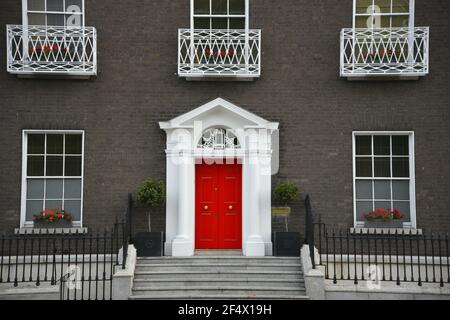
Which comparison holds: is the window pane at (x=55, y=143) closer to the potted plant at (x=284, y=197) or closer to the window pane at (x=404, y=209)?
the potted plant at (x=284, y=197)

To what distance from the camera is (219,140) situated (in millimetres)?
11922

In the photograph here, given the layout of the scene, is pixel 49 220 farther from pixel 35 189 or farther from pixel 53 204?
pixel 35 189

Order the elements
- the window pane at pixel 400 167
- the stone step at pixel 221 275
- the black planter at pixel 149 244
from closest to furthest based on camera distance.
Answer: the stone step at pixel 221 275 < the black planter at pixel 149 244 < the window pane at pixel 400 167

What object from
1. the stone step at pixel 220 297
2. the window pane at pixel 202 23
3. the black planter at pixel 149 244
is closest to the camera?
the stone step at pixel 220 297

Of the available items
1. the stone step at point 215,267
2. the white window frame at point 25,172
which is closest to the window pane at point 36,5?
the white window frame at point 25,172

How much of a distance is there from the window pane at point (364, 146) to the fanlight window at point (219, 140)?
294 cm

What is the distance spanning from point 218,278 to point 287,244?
1.86 meters

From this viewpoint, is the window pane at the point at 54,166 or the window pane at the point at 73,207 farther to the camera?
the window pane at the point at 54,166

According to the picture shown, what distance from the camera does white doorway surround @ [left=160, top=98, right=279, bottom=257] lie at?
37.5 ft

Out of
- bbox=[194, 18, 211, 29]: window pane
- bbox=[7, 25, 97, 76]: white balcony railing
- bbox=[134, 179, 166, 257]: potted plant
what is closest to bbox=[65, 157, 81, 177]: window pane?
bbox=[134, 179, 166, 257]: potted plant

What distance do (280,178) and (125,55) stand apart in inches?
190

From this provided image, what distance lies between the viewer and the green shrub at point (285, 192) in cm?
1139

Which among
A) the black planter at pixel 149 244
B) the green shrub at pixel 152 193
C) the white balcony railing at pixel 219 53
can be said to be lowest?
the black planter at pixel 149 244

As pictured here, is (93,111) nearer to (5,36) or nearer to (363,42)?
(5,36)
